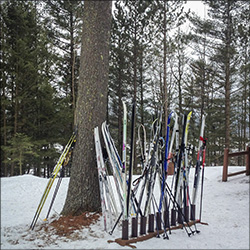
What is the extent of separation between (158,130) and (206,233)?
1165 millimetres

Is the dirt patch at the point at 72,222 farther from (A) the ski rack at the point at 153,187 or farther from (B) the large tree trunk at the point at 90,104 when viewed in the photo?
(A) the ski rack at the point at 153,187

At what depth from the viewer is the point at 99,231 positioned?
2.30 m

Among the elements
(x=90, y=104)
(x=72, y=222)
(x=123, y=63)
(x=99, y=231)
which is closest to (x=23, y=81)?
(x=123, y=63)

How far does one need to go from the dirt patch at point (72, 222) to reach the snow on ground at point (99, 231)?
0.20 ft

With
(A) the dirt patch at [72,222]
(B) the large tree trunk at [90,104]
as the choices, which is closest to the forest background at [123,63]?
(B) the large tree trunk at [90,104]

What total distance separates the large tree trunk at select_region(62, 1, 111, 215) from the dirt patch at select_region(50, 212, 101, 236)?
0.10 meters

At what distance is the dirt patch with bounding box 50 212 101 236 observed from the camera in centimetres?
228

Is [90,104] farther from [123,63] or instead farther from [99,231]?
[123,63]

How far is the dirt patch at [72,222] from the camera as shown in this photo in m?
2.28

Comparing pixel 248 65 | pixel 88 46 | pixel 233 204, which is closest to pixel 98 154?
pixel 88 46

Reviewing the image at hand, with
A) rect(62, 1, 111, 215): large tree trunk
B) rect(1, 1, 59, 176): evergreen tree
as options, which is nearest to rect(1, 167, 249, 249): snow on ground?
rect(62, 1, 111, 215): large tree trunk

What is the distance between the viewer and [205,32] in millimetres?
9406

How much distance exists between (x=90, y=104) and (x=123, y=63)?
821cm

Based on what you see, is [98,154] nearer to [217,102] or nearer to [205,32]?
[205,32]
